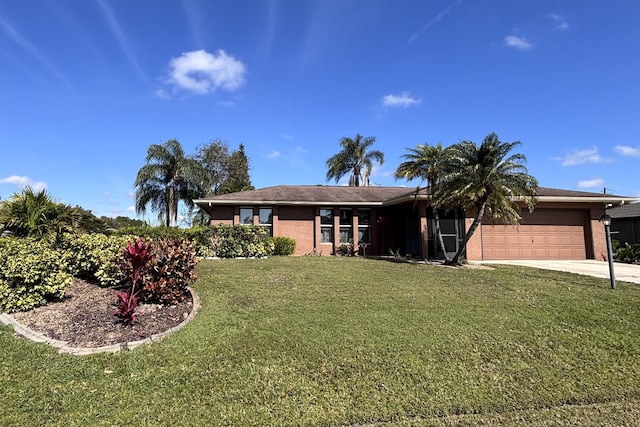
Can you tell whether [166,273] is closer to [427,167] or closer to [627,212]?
[427,167]

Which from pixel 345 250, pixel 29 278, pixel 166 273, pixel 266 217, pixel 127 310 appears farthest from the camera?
pixel 345 250

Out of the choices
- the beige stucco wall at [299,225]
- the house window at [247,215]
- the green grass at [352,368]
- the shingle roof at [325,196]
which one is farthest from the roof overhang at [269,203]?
the green grass at [352,368]

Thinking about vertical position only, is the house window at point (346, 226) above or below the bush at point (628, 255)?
above

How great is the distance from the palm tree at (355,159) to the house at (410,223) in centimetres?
1738

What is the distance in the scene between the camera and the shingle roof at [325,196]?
1666 centimetres

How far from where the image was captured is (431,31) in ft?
38.0

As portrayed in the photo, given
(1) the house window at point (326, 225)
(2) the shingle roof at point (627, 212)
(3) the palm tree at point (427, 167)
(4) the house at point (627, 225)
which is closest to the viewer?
(3) the palm tree at point (427, 167)

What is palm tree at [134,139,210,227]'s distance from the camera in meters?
28.0

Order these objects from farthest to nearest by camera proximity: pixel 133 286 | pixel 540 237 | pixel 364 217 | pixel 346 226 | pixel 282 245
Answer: pixel 364 217 < pixel 346 226 < pixel 540 237 < pixel 282 245 < pixel 133 286

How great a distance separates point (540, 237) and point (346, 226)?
9.27 meters

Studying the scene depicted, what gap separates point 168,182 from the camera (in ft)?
94.3

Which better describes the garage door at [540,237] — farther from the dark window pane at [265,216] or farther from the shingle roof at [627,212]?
the dark window pane at [265,216]

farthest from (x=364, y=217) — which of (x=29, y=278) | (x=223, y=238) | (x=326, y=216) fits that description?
(x=29, y=278)

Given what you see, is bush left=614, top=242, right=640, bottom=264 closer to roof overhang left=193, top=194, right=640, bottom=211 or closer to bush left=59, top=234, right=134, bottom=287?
roof overhang left=193, top=194, right=640, bottom=211
